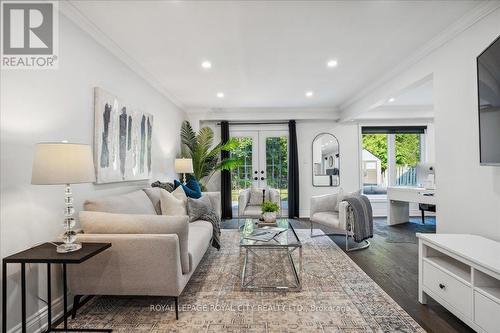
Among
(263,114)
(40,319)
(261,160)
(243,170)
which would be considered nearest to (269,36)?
(40,319)

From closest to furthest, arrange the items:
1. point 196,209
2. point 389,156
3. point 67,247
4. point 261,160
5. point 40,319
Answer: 1. point 67,247
2. point 40,319
3. point 196,209
4. point 261,160
5. point 389,156

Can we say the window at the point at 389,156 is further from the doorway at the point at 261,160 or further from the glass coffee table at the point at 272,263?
the glass coffee table at the point at 272,263

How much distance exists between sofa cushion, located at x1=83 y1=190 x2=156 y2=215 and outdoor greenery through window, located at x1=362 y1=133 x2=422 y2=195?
5.17 m

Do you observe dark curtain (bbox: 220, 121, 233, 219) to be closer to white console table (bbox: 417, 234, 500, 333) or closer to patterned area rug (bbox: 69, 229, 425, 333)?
patterned area rug (bbox: 69, 229, 425, 333)

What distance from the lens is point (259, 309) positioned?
2164mm

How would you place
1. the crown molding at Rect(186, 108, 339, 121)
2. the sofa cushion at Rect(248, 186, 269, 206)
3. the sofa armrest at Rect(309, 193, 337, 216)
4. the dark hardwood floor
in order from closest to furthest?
the dark hardwood floor, the sofa armrest at Rect(309, 193, 337, 216), the sofa cushion at Rect(248, 186, 269, 206), the crown molding at Rect(186, 108, 339, 121)

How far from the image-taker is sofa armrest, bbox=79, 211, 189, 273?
6.74 ft

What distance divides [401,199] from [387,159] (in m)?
1.64

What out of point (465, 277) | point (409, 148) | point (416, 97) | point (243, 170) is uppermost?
point (416, 97)

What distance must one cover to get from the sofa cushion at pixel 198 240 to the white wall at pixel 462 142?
250cm

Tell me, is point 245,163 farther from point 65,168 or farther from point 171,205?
point 65,168

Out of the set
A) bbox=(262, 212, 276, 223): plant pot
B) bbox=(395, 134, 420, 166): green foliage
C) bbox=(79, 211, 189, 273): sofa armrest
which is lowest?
bbox=(262, 212, 276, 223): plant pot

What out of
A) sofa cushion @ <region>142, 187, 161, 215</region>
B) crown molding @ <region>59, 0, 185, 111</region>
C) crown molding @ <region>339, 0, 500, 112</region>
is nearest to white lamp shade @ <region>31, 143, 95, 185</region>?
crown molding @ <region>59, 0, 185, 111</region>

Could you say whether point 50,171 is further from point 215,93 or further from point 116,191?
point 215,93
